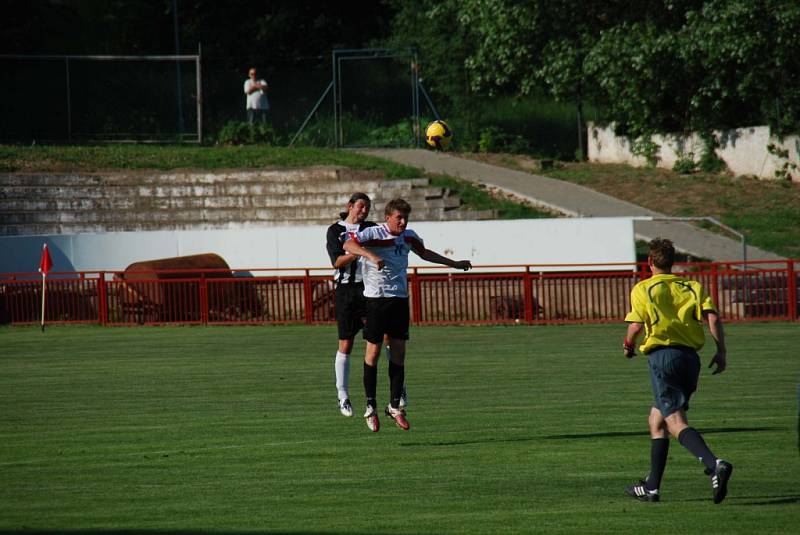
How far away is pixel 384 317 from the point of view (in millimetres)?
11312

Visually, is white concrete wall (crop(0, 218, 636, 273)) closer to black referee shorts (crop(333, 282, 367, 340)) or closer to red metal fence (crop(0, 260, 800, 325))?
red metal fence (crop(0, 260, 800, 325))

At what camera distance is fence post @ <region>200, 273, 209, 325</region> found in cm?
2689

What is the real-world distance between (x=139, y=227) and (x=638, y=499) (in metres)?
27.4

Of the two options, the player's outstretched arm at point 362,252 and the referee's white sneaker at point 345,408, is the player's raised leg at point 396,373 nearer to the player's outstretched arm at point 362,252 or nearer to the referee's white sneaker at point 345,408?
the referee's white sneaker at point 345,408

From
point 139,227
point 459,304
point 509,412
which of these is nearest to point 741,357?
point 509,412

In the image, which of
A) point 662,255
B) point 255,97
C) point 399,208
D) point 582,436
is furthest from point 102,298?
point 662,255

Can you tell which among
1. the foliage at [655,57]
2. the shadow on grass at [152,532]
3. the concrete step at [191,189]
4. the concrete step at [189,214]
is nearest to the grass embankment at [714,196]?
the foliage at [655,57]

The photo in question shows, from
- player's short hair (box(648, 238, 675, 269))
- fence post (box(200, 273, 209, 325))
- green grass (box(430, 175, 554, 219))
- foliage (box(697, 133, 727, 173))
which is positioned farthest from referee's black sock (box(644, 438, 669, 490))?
foliage (box(697, 133, 727, 173))

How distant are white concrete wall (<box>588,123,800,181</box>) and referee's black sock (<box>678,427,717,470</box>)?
29887 millimetres

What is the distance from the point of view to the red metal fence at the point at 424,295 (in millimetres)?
24797

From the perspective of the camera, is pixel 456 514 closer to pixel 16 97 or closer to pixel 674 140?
pixel 674 140

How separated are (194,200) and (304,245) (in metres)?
7.93

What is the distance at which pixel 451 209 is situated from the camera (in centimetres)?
3394

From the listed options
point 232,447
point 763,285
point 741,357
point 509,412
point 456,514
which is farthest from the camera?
point 763,285
